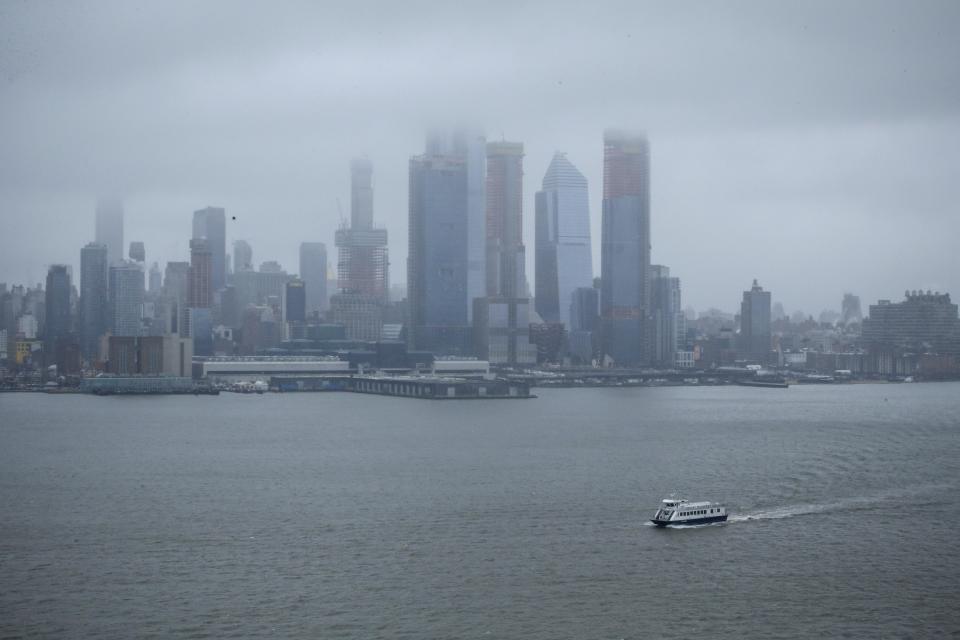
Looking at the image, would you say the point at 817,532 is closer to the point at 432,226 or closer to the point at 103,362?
the point at 103,362

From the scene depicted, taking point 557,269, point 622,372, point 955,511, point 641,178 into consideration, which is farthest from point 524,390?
point 557,269

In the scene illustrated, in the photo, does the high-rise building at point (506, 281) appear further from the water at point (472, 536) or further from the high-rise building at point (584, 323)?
the water at point (472, 536)

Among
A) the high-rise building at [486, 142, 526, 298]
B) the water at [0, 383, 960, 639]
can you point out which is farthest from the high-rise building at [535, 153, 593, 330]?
the water at [0, 383, 960, 639]

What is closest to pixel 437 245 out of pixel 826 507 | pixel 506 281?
pixel 506 281

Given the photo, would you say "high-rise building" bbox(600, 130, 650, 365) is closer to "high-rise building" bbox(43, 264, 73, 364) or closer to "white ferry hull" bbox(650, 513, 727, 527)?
"high-rise building" bbox(43, 264, 73, 364)

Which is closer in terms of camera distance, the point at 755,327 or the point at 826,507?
the point at 826,507

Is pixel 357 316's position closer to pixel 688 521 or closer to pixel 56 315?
pixel 56 315
